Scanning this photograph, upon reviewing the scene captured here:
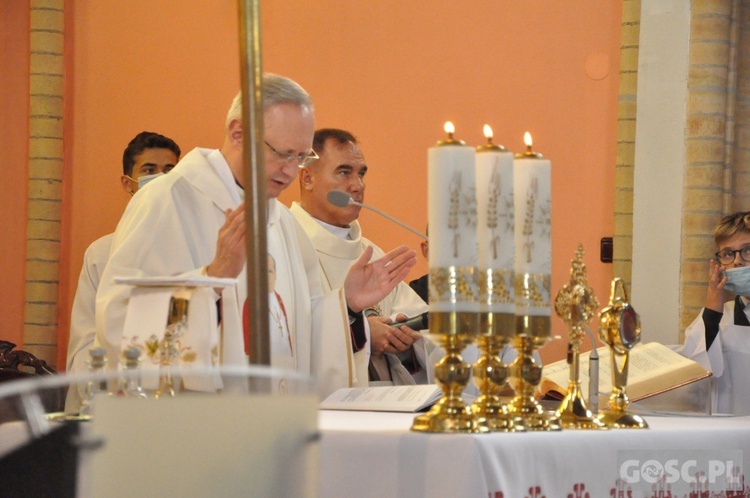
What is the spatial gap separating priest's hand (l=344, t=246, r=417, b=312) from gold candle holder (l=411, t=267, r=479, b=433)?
64.5 inches

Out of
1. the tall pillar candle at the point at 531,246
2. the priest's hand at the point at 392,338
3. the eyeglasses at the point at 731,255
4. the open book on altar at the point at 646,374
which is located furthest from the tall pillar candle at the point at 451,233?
the eyeglasses at the point at 731,255

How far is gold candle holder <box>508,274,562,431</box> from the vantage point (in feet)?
6.99

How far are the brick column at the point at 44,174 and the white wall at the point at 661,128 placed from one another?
128 inches

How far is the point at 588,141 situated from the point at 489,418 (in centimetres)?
460

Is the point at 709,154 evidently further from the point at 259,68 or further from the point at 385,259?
the point at 259,68

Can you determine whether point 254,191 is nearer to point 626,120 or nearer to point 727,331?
point 727,331

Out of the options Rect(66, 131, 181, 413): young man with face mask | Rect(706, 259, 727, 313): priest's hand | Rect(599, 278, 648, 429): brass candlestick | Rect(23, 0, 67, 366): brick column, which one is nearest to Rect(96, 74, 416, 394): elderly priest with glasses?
Rect(66, 131, 181, 413): young man with face mask

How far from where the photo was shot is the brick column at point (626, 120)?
616cm

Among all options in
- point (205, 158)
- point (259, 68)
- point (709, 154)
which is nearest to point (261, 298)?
point (259, 68)

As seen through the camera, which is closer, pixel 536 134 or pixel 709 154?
pixel 709 154

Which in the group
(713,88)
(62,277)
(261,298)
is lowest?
(62,277)

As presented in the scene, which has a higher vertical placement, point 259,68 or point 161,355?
point 259,68

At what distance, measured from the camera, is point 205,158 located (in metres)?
4.00

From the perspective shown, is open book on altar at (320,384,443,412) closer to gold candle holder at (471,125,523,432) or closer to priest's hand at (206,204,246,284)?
priest's hand at (206,204,246,284)
